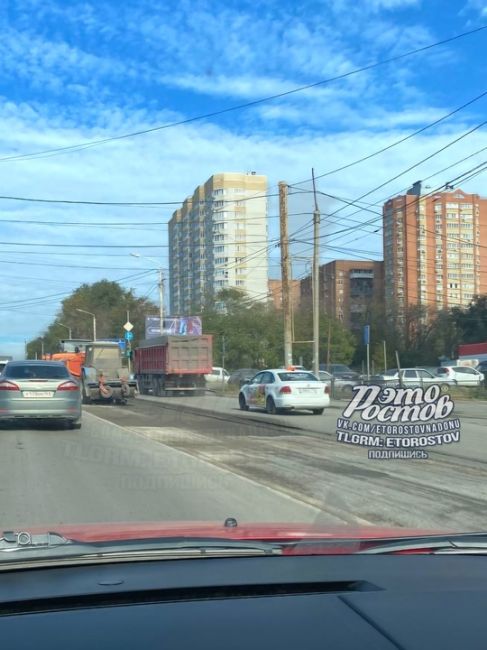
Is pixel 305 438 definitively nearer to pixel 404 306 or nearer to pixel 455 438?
pixel 455 438

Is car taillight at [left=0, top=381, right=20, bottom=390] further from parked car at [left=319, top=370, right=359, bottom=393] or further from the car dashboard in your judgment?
parked car at [left=319, top=370, right=359, bottom=393]

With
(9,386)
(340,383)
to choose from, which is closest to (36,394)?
(9,386)

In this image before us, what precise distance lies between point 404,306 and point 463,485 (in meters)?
70.6

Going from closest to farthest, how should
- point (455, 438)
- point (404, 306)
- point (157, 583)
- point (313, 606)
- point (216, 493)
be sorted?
point (313, 606) → point (157, 583) → point (216, 493) → point (455, 438) → point (404, 306)

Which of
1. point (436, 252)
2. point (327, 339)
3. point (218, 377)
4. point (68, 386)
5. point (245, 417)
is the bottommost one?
point (245, 417)

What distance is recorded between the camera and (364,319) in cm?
8175

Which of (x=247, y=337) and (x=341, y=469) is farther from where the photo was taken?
(x=247, y=337)

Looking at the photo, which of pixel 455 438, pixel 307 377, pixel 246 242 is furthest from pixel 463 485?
pixel 246 242

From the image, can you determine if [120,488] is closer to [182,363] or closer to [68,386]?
[68,386]

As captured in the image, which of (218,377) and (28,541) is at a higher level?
(28,541)

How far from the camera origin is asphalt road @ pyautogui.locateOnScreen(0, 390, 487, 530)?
304 inches

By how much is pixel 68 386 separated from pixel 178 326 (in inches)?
1759

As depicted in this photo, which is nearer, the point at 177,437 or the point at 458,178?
the point at 177,437

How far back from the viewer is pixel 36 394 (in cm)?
1555
